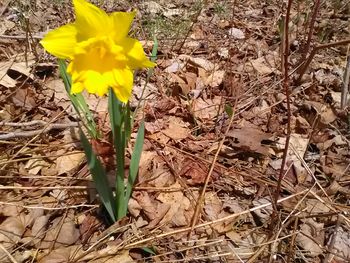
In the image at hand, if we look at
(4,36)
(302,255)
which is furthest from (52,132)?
(302,255)

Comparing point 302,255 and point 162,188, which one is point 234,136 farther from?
point 302,255

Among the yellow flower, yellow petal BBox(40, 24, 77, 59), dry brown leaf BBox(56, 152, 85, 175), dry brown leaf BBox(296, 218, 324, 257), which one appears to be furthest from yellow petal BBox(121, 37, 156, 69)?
dry brown leaf BBox(296, 218, 324, 257)

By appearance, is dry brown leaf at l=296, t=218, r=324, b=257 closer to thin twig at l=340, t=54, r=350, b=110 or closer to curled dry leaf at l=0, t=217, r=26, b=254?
thin twig at l=340, t=54, r=350, b=110

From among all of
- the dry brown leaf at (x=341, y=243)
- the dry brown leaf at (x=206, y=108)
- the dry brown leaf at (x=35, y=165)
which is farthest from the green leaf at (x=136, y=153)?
the dry brown leaf at (x=341, y=243)

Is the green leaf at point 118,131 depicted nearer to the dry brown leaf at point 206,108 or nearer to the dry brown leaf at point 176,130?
the dry brown leaf at point 176,130

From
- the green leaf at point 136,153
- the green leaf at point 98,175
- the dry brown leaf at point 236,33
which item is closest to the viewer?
the green leaf at point 98,175

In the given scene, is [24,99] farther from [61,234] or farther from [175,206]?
[175,206]
